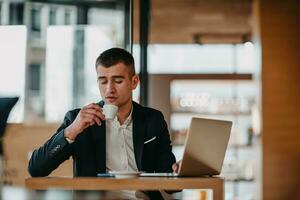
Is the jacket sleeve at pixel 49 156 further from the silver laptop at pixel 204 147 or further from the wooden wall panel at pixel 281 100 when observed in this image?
the wooden wall panel at pixel 281 100

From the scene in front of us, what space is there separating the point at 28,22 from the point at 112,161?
383 cm

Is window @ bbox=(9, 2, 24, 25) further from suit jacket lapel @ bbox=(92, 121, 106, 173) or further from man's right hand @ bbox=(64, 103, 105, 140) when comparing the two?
man's right hand @ bbox=(64, 103, 105, 140)

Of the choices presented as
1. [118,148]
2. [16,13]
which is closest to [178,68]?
[16,13]

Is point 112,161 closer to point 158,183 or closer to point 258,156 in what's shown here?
point 158,183

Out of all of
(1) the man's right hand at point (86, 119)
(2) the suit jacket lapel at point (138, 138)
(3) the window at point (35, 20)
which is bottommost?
(2) the suit jacket lapel at point (138, 138)

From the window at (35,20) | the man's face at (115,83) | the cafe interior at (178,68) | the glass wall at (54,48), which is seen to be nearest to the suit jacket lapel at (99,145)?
the man's face at (115,83)

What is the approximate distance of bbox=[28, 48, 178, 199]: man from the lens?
2.18m

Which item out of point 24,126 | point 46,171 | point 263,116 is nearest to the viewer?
point 46,171

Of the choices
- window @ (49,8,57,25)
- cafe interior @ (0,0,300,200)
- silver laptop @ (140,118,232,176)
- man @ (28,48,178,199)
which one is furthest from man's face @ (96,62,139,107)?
window @ (49,8,57,25)

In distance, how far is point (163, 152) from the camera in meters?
2.52

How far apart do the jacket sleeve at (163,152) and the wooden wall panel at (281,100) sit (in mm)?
4388

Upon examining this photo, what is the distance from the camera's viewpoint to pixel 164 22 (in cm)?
799

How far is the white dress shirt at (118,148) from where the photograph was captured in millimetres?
2422

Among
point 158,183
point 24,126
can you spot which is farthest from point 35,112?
point 158,183
